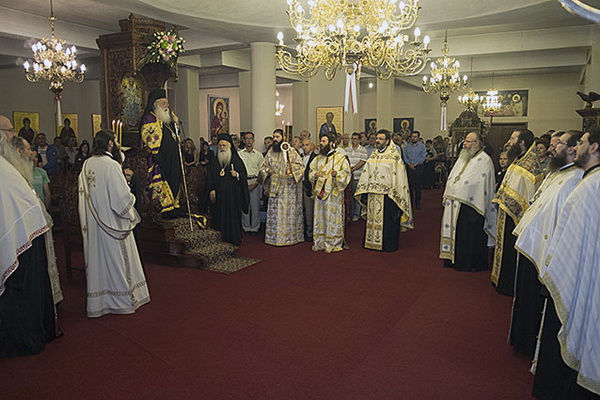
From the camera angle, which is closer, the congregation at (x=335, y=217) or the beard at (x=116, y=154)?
the congregation at (x=335, y=217)

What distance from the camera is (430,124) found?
21484 mm

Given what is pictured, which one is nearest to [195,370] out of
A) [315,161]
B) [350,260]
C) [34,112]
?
[350,260]

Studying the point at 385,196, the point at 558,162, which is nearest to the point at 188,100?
the point at 385,196

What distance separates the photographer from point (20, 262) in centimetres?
367

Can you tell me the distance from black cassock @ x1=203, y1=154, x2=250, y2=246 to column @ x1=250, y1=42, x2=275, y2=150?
2935 millimetres

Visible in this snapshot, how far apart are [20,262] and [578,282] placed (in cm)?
380

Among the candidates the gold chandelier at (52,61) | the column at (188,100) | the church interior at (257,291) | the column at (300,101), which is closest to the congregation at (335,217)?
the church interior at (257,291)

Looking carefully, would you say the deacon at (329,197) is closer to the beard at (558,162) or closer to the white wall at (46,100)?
the beard at (558,162)

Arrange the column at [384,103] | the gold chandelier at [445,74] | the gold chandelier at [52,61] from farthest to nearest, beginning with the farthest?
the column at [384,103], the gold chandelier at [445,74], the gold chandelier at [52,61]

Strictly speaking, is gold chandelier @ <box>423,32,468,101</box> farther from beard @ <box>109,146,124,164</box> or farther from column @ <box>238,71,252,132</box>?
beard @ <box>109,146,124,164</box>

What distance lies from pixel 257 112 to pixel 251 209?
2.61 meters

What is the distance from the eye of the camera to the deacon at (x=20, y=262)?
3551 millimetres

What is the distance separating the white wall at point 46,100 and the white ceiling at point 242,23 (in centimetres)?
103

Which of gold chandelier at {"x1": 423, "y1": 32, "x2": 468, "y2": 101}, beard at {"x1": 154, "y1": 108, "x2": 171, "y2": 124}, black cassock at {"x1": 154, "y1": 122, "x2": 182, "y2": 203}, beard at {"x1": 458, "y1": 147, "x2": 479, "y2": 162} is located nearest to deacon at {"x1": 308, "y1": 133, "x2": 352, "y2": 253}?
beard at {"x1": 458, "y1": 147, "x2": 479, "y2": 162}
